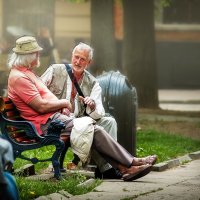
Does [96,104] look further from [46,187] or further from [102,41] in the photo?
[102,41]

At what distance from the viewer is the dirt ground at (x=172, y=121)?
61.4 ft

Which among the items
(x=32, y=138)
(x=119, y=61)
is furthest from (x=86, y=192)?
(x=119, y=61)

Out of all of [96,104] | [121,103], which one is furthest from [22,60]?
[121,103]

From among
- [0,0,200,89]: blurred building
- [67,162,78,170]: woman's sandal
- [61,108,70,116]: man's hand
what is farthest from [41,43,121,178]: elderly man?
[0,0,200,89]: blurred building

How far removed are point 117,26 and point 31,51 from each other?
27.4m

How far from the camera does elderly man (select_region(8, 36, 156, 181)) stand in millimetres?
10375

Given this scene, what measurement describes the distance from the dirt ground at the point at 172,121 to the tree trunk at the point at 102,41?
1.38 meters

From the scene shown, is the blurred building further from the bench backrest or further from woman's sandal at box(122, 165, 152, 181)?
the bench backrest

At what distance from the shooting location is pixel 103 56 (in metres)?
23.8

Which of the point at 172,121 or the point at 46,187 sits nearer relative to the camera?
the point at 46,187

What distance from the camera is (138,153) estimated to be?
45.7 ft

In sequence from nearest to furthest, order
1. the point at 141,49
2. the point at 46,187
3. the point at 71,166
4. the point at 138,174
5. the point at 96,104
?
the point at 46,187, the point at 138,174, the point at 96,104, the point at 71,166, the point at 141,49

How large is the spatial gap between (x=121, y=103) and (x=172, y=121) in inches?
336

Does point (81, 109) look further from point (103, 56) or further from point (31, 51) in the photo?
point (103, 56)
